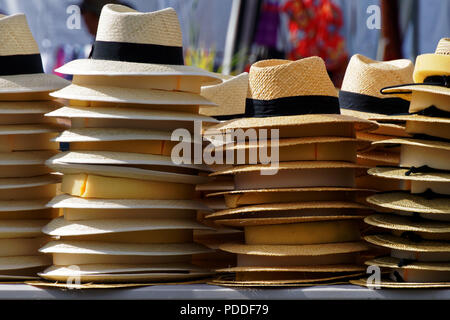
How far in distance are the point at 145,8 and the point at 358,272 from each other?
3.11 metres

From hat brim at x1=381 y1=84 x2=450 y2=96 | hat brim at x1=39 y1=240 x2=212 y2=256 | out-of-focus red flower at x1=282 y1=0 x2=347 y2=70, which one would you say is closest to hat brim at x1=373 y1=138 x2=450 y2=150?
hat brim at x1=381 y1=84 x2=450 y2=96

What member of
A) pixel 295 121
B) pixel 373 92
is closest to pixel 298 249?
pixel 295 121

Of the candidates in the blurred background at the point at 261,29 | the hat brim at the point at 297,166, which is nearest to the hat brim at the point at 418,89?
the hat brim at the point at 297,166

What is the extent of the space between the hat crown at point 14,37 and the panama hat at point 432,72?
107 cm

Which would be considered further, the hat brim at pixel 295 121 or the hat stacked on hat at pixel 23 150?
the hat stacked on hat at pixel 23 150

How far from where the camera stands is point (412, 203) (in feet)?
5.82

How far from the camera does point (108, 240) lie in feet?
6.22

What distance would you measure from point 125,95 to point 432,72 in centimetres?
80

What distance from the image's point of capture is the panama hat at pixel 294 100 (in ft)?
6.26

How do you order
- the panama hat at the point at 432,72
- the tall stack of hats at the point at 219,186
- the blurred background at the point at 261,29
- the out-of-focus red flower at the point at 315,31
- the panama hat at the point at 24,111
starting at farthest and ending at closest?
the out-of-focus red flower at the point at 315,31, the blurred background at the point at 261,29, the tall stack of hats at the point at 219,186, the panama hat at the point at 24,111, the panama hat at the point at 432,72

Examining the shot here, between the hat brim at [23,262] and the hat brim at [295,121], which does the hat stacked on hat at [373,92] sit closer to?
the hat brim at [295,121]

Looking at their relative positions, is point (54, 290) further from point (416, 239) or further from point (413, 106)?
point (413, 106)
